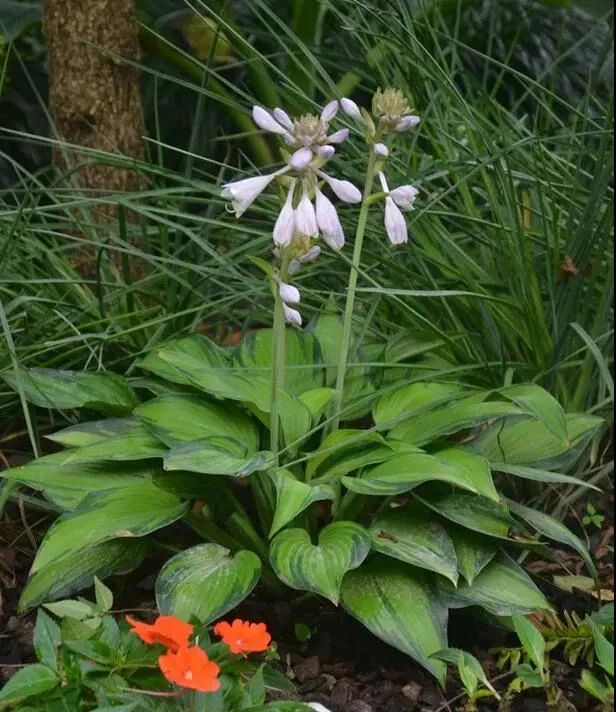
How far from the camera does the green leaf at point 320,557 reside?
5.22ft

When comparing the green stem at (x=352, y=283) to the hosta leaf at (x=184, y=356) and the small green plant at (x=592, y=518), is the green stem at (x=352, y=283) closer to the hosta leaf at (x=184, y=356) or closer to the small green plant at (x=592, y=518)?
the hosta leaf at (x=184, y=356)

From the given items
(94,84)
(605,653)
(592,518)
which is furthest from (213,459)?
(94,84)

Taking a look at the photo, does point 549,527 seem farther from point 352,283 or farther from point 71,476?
point 71,476

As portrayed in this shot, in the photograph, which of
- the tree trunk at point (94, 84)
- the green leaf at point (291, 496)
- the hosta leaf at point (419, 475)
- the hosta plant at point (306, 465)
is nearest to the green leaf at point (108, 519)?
the hosta plant at point (306, 465)

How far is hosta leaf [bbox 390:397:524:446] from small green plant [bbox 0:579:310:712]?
21.9 inches

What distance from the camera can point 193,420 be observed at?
6.28 ft

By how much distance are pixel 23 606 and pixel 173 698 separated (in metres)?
0.37

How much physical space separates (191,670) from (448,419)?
0.76m

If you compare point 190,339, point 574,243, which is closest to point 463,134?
point 574,243

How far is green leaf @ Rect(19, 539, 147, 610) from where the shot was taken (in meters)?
1.71

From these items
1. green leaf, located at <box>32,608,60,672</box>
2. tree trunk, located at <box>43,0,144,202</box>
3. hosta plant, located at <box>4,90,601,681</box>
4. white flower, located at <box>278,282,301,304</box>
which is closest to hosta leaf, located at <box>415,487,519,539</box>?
hosta plant, located at <box>4,90,601,681</box>

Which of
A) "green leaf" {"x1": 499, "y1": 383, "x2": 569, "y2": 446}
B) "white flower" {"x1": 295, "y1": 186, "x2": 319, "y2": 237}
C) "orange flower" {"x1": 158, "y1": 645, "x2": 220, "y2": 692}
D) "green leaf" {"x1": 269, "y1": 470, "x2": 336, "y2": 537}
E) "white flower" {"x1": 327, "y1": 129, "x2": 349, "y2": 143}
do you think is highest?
"white flower" {"x1": 327, "y1": 129, "x2": 349, "y2": 143}

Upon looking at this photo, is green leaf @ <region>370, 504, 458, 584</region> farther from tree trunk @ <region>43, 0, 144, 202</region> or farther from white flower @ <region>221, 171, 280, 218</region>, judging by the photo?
tree trunk @ <region>43, 0, 144, 202</region>

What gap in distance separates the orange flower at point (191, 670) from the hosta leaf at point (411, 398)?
71cm
